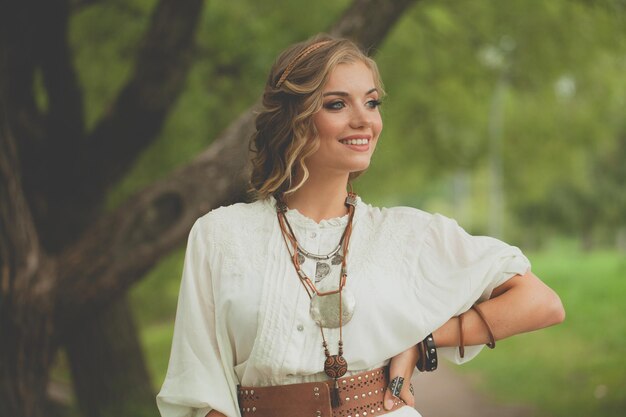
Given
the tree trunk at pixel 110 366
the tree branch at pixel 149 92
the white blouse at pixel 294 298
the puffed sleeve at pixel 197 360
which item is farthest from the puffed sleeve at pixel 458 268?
the tree trunk at pixel 110 366

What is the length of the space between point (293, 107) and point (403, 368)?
2.73 ft

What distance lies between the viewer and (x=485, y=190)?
39875 millimetres

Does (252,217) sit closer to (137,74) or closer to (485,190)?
(137,74)

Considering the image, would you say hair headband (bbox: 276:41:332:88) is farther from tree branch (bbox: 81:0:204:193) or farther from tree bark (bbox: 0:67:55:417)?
tree branch (bbox: 81:0:204:193)

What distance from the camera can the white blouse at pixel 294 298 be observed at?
2324 millimetres

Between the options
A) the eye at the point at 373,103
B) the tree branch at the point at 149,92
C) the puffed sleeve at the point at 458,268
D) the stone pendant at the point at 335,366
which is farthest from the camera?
the tree branch at the point at 149,92

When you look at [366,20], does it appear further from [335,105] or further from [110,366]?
[110,366]

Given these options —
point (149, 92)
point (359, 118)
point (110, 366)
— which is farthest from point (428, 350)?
point (110, 366)

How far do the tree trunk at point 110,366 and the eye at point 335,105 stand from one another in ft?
15.8

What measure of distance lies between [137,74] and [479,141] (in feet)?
31.1

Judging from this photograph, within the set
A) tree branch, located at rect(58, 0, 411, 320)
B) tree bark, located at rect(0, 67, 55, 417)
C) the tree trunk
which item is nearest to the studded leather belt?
tree branch, located at rect(58, 0, 411, 320)

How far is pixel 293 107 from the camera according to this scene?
8.18ft

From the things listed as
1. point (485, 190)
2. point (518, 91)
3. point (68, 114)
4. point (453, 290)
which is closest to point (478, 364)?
point (518, 91)

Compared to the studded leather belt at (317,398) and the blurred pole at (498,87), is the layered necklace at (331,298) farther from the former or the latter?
the blurred pole at (498,87)
